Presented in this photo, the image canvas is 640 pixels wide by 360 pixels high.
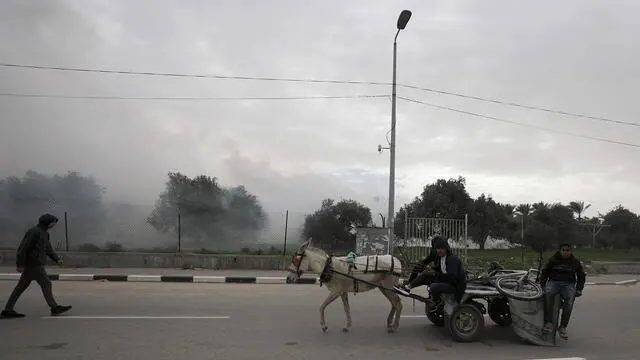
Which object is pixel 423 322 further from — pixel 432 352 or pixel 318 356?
pixel 318 356

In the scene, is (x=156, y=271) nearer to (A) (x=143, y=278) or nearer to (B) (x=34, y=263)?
(A) (x=143, y=278)

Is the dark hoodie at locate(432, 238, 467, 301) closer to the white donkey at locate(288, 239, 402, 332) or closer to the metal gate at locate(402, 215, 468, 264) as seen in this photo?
the white donkey at locate(288, 239, 402, 332)

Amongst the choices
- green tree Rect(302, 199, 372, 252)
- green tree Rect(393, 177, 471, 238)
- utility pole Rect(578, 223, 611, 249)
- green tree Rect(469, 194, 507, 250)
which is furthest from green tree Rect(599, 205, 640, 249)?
green tree Rect(302, 199, 372, 252)

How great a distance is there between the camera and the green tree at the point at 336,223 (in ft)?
76.1

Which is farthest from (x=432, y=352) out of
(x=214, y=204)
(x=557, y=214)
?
(x=557, y=214)

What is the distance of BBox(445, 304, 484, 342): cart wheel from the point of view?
24.2 ft

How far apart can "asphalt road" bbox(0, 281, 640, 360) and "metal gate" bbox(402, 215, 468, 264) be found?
19.4ft

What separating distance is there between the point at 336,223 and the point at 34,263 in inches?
762

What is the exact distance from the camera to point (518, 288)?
7.82 meters

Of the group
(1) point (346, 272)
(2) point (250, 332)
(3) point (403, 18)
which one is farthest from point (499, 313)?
(3) point (403, 18)

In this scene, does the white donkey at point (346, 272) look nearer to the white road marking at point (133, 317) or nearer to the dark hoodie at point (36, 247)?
the white road marking at point (133, 317)

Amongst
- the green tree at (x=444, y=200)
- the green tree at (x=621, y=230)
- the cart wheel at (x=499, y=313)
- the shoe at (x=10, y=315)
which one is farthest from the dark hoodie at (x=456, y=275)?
the green tree at (x=621, y=230)

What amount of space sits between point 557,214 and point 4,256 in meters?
55.1

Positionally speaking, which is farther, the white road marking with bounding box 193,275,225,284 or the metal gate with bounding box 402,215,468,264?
the metal gate with bounding box 402,215,468,264
